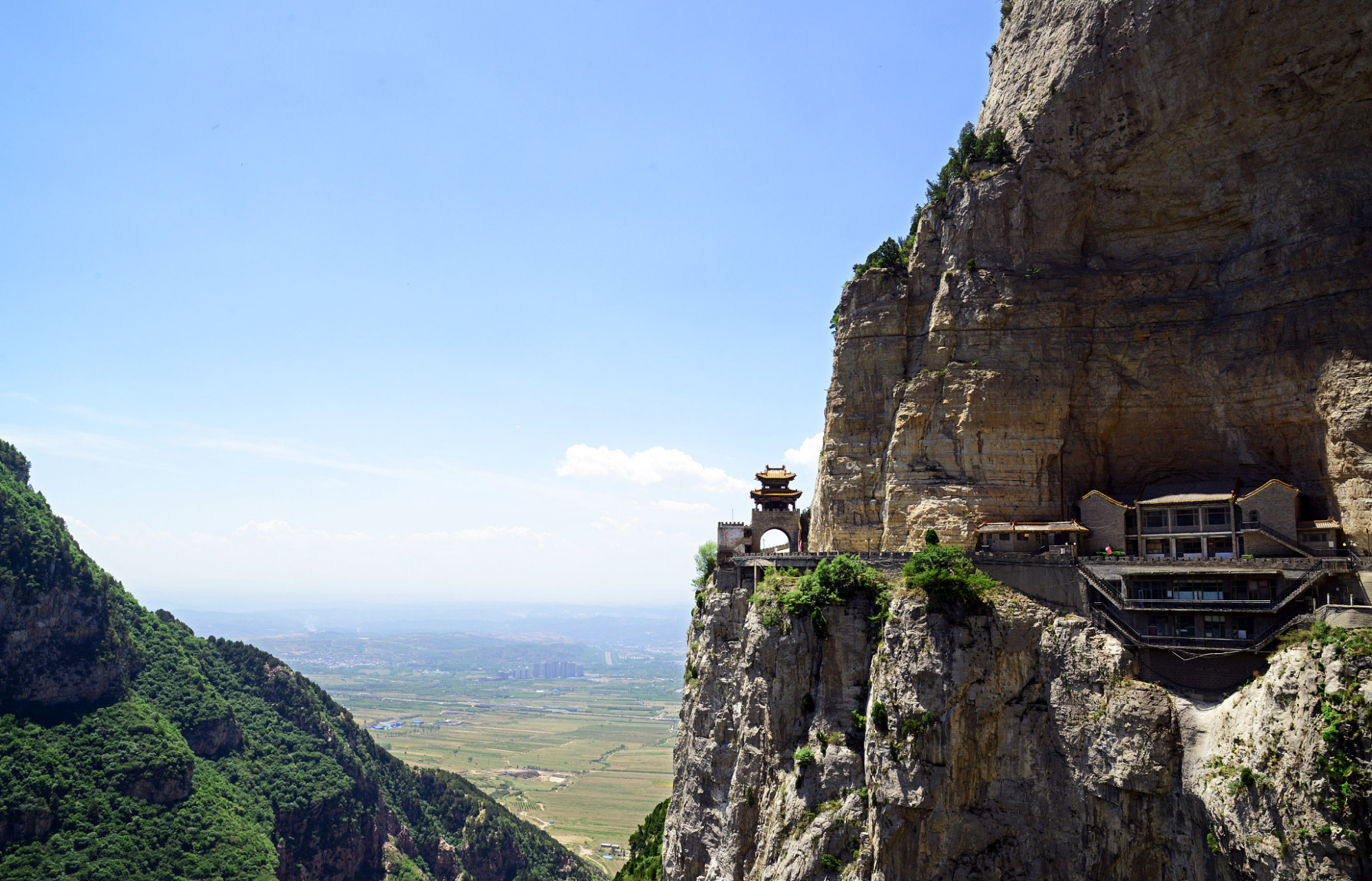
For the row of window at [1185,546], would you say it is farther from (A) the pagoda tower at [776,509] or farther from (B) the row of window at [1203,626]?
(A) the pagoda tower at [776,509]

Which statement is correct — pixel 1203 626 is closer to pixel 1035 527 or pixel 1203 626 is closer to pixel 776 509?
pixel 1035 527

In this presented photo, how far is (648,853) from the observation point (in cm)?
6097

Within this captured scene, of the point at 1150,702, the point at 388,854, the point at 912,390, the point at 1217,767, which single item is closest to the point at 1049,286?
the point at 912,390

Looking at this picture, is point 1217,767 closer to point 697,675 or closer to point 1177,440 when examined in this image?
point 1177,440

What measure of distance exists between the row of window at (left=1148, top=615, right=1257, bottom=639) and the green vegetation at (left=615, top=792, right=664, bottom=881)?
1233 inches

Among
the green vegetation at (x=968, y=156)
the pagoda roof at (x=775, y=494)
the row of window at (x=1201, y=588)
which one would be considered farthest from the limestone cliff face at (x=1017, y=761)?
the green vegetation at (x=968, y=156)

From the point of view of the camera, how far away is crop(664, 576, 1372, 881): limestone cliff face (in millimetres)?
26234

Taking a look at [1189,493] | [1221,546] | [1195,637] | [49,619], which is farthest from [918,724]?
[49,619]

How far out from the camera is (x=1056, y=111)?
4119cm

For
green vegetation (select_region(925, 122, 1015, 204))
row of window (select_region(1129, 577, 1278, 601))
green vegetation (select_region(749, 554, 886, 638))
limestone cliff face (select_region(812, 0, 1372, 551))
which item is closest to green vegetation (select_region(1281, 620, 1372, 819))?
row of window (select_region(1129, 577, 1278, 601))

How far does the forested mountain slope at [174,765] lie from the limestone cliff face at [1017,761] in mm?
54324

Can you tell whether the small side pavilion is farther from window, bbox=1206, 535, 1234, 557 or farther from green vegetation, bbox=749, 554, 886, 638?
green vegetation, bbox=749, 554, 886, 638

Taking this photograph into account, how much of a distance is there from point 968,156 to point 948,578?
22.7 m

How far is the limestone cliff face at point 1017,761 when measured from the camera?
2623 centimetres
